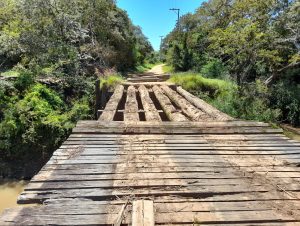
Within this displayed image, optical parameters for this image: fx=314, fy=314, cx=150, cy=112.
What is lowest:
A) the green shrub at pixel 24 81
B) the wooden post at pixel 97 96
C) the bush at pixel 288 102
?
the bush at pixel 288 102

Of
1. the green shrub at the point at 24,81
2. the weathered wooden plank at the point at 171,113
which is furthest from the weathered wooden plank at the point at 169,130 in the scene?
the green shrub at the point at 24,81

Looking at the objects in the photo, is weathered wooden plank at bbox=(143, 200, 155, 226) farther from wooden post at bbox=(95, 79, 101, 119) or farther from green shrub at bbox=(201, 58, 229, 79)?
green shrub at bbox=(201, 58, 229, 79)

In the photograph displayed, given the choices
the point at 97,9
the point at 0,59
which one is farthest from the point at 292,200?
the point at 97,9

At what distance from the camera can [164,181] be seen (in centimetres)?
277

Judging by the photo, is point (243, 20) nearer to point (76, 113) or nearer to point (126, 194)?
point (76, 113)

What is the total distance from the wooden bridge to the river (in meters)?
4.94

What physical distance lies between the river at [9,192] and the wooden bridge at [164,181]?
4.94 m

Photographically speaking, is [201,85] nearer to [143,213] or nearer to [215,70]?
[215,70]

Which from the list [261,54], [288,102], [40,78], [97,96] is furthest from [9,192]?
[288,102]

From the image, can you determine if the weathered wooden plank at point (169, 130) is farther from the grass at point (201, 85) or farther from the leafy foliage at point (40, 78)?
the grass at point (201, 85)

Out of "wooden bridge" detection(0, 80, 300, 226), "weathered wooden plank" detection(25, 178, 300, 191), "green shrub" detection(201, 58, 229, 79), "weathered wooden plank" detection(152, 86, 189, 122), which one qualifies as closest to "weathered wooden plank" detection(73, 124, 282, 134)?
Result: "wooden bridge" detection(0, 80, 300, 226)

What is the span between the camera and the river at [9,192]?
27.1 feet

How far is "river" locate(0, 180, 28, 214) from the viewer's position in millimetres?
8273

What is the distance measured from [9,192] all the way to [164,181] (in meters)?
7.73
